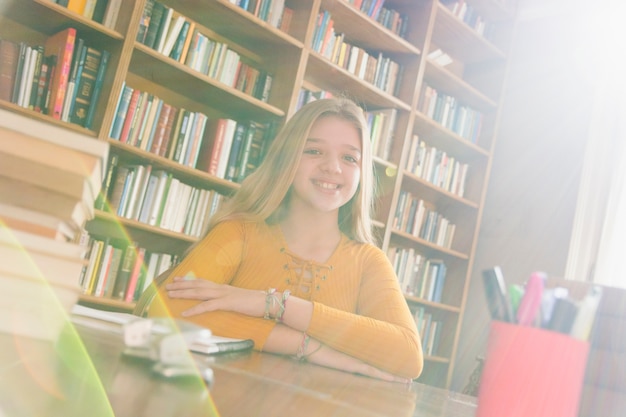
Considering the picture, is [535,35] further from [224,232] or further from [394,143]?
[224,232]

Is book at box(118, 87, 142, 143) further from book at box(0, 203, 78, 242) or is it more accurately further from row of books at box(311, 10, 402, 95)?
book at box(0, 203, 78, 242)

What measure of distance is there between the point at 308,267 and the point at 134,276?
47.6 inches

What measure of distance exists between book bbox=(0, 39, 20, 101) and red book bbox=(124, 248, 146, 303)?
2.66 ft

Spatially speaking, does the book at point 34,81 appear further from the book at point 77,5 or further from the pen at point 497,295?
the pen at point 497,295

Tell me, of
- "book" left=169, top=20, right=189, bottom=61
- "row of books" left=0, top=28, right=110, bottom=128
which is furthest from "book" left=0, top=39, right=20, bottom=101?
"book" left=169, top=20, right=189, bottom=61

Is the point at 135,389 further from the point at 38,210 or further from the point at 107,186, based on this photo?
the point at 107,186

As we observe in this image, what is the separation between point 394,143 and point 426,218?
61 cm

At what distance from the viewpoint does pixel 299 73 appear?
277 centimetres

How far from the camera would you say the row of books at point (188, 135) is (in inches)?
92.9

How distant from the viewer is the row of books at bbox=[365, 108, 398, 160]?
10.7 feet

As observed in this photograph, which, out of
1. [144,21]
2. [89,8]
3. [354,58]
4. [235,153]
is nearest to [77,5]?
[89,8]

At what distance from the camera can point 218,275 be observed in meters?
1.47

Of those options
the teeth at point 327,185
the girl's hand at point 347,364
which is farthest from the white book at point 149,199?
the girl's hand at point 347,364

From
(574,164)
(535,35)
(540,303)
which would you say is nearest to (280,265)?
(540,303)
